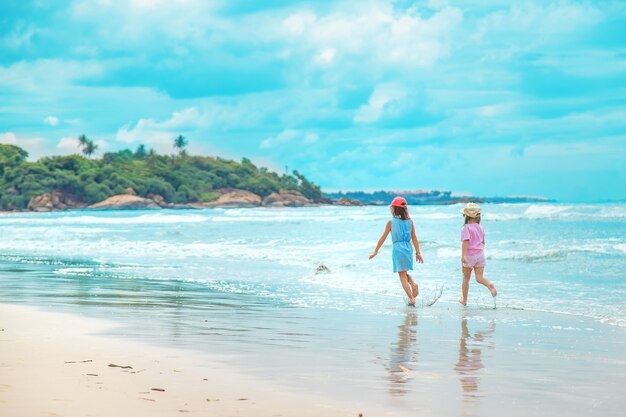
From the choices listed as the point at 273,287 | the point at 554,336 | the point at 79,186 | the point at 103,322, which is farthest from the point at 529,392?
the point at 79,186

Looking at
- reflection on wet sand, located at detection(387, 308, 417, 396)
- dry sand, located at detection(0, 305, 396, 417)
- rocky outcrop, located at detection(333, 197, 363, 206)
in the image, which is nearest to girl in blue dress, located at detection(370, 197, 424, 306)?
reflection on wet sand, located at detection(387, 308, 417, 396)

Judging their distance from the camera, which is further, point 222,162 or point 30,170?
point 222,162

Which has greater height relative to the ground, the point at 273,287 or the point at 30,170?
the point at 30,170

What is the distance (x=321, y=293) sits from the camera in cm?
1320

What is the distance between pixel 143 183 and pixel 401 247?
14161cm

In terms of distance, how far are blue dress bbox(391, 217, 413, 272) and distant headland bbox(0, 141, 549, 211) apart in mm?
124931

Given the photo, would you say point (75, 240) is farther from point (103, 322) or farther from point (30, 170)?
point (30, 170)

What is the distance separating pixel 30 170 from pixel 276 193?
1998 inches

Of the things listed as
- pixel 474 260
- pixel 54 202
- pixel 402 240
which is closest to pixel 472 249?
pixel 474 260

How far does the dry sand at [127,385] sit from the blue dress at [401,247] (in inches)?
201

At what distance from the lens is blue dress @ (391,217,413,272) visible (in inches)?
459

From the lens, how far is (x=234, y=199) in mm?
160125

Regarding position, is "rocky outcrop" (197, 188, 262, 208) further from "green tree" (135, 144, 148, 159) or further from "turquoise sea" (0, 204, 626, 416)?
"turquoise sea" (0, 204, 626, 416)

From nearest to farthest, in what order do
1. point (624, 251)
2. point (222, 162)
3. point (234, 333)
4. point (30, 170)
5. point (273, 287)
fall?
1. point (234, 333)
2. point (273, 287)
3. point (624, 251)
4. point (30, 170)
5. point (222, 162)
